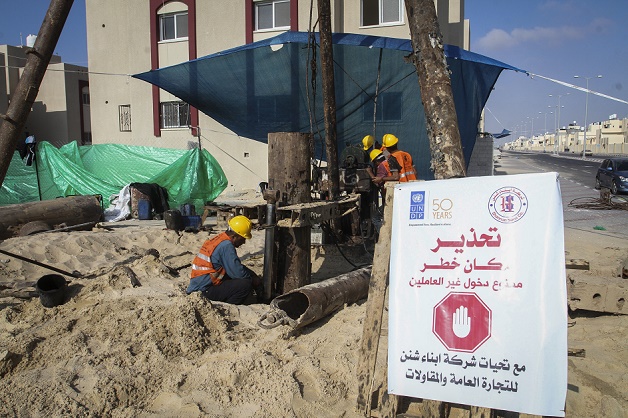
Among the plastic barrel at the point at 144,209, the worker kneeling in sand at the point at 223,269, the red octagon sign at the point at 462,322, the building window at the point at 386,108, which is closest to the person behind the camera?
the red octagon sign at the point at 462,322

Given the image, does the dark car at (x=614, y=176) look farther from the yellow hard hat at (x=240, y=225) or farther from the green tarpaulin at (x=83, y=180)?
the yellow hard hat at (x=240, y=225)

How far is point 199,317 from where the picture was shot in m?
4.70

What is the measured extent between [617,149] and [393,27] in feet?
206

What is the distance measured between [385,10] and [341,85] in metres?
5.86

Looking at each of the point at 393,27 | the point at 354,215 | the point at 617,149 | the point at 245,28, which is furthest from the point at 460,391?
the point at 617,149

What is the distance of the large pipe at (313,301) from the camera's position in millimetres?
4645

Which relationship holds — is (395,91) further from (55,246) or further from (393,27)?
(55,246)

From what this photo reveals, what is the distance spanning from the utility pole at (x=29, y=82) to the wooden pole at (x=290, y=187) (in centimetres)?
243

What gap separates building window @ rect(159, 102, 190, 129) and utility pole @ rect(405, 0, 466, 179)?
1417cm

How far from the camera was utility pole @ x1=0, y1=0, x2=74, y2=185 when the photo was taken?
16.4 feet

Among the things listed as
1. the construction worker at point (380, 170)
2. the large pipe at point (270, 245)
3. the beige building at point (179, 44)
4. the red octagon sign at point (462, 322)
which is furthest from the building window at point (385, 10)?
the red octagon sign at point (462, 322)

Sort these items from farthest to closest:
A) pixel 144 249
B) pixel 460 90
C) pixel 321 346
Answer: pixel 460 90
pixel 144 249
pixel 321 346

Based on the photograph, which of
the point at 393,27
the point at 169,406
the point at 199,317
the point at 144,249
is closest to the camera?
the point at 169,406

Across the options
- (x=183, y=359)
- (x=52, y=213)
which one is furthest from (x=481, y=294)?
(x=52, y=213)
